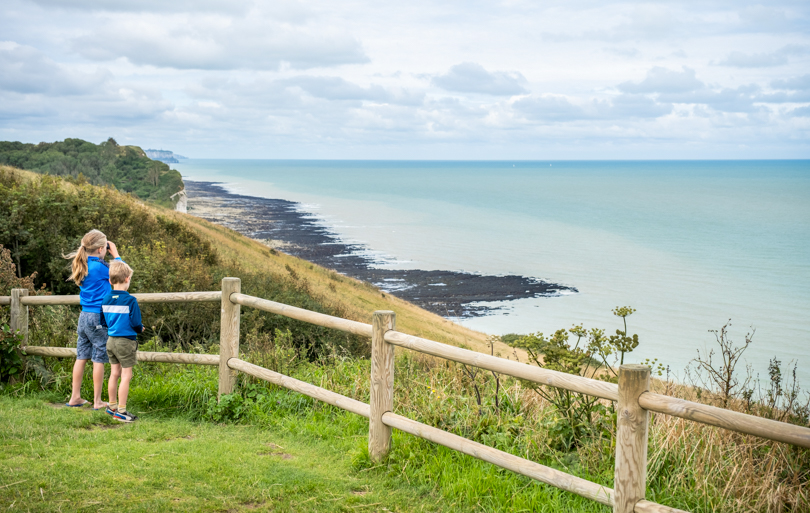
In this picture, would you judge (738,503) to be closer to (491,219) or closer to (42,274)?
(42,274)

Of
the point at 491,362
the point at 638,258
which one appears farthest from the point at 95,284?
the point at 638,258

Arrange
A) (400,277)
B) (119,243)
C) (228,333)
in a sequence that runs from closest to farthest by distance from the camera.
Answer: (228,333)
(119,243)
(400,277)

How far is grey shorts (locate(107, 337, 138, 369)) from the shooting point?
5.98m

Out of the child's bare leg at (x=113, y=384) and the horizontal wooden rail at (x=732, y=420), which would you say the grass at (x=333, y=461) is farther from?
the horizontal wooden rail at (x=732, y=420)

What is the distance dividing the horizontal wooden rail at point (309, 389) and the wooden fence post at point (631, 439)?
2.07 meters

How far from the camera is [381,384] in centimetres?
478

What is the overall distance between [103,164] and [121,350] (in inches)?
2890

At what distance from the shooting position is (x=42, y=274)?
1441 cm

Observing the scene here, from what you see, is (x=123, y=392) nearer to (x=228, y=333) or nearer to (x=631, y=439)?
(x=228, y=333)

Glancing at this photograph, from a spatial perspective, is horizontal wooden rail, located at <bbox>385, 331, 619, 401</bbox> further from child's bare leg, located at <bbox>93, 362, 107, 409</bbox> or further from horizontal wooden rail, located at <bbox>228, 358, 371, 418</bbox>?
child's bare leg, located at <bbox>93, 362, 107, 409</bbox>

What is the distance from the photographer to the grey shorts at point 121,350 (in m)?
5.98

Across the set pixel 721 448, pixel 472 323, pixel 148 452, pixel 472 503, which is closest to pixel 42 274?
pixel 148 452

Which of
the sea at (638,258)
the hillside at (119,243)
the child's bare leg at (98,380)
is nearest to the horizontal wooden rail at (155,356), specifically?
the child's bare leg at (98,380)

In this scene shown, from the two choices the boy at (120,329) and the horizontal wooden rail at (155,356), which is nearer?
the boy at (120,329)
